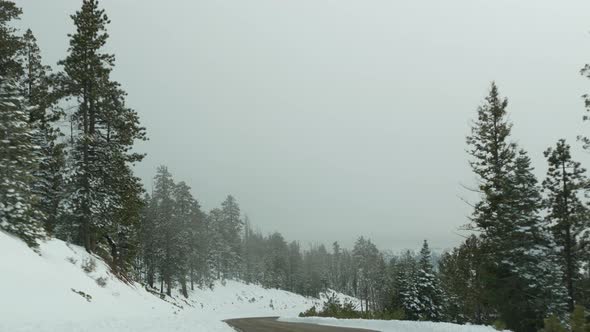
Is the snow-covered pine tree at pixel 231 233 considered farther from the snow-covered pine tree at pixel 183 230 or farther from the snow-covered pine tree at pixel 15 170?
the snow-covered pine tree at pixel 15 170

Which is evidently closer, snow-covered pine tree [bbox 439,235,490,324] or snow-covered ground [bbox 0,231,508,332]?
snow-covered ground [bbox 0,231,508,332]

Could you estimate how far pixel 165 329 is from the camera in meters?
15.5

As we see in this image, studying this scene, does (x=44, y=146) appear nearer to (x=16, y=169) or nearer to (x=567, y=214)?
(x=16, y=169)

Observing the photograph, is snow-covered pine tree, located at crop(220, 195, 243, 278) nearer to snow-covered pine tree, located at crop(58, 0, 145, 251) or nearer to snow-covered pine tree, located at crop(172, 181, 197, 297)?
snow-covered pine tree, located at crop(172, 181, 197, 297)

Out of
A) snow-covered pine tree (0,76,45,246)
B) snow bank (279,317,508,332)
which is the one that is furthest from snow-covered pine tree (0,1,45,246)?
snow bank (279,317,508,332)

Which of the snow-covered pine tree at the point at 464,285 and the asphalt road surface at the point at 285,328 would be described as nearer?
the asphalt road surface at the point at 285,328

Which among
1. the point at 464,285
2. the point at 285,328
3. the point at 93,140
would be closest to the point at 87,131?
the point at 93,140

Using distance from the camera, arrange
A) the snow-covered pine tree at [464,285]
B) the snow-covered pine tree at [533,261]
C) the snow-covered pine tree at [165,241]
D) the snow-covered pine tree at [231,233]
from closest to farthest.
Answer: the snow-covered pine tree at [533,261], the snow-covered pine tree at [464,285], the snow-covered pine tree at [165,241], the snow-covered pine tree at [231,233]

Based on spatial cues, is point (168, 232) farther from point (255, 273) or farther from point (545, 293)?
point (255, 273)

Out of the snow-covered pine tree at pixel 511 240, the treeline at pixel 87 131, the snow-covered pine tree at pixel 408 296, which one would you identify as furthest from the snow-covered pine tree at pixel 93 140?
the snow-covered pine tree at pixel 408 296

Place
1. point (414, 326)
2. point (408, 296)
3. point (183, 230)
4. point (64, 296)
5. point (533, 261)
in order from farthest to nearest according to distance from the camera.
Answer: point (183, 230) < point (408, 296) < point (533, 261) < point (414, 326) < point (64, 296)

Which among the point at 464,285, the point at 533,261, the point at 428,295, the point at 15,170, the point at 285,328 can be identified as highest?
the point at 15,170

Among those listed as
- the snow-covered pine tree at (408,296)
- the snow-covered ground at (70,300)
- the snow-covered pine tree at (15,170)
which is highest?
the snow-covered pine tree at (15,170)

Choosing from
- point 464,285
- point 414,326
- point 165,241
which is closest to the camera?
point 414,326
